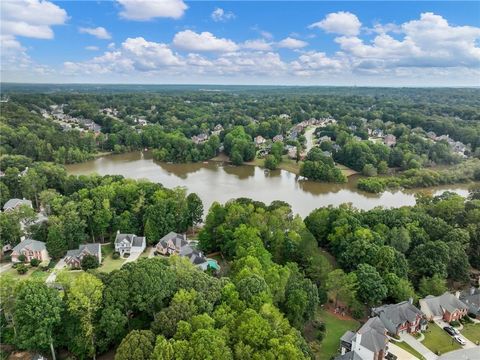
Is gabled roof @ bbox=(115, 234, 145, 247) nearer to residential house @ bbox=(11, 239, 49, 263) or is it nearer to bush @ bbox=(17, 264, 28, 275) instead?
residential house @ bbox=(11, 239, 49, 263)

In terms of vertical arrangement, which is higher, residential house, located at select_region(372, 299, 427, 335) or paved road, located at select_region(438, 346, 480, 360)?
residential house, located at select_region(372, 299, 427, 335)

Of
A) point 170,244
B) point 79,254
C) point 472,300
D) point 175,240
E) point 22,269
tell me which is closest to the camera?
point 472,300

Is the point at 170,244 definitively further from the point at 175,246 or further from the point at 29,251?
the point at 29,251

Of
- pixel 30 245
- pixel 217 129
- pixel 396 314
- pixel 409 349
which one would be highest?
pixel 217 129

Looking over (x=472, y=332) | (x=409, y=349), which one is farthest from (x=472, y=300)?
(x=409, y=349)

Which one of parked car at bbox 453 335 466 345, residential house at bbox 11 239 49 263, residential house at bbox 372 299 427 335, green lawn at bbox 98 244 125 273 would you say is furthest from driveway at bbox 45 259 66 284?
parked car at bbox 453 335 466 345

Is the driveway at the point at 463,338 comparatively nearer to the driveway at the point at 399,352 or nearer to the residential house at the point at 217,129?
the driveway at the point at 399,352
